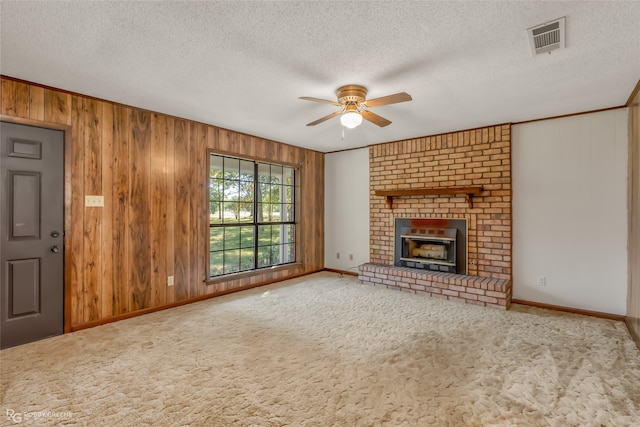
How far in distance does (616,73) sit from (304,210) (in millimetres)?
4314

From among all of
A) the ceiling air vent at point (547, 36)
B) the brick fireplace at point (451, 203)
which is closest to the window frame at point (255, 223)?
the brick fireplace at point (451, 203)

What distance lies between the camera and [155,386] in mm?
2117

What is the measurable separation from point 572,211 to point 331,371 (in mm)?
3483

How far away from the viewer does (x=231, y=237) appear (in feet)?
15.4

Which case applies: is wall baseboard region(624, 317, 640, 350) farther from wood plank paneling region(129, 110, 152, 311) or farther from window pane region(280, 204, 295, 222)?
wood plank paneling region(129, 110, 152, 311)

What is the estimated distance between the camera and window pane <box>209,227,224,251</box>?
176 inches

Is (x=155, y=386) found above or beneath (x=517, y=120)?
beneath

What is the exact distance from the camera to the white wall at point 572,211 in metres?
3.46

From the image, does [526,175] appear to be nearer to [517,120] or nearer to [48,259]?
[517,120]

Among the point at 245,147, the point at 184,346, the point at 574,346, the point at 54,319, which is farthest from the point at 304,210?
the point at 574,346

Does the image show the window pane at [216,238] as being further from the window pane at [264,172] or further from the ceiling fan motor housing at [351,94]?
the ceiling fan motor housing at [351,94]

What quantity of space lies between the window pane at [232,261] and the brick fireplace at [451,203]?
2.00m

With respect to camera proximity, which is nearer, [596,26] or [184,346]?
[596,26]

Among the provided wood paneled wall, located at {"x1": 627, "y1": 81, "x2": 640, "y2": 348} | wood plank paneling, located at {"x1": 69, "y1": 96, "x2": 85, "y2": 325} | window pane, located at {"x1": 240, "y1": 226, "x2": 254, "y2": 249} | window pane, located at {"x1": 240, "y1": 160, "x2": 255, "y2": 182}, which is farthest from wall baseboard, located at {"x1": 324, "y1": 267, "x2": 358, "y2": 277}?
wood plank paneling, located at {"x1": 69, "y1": 96, "x2": 85, "y2": 325}
